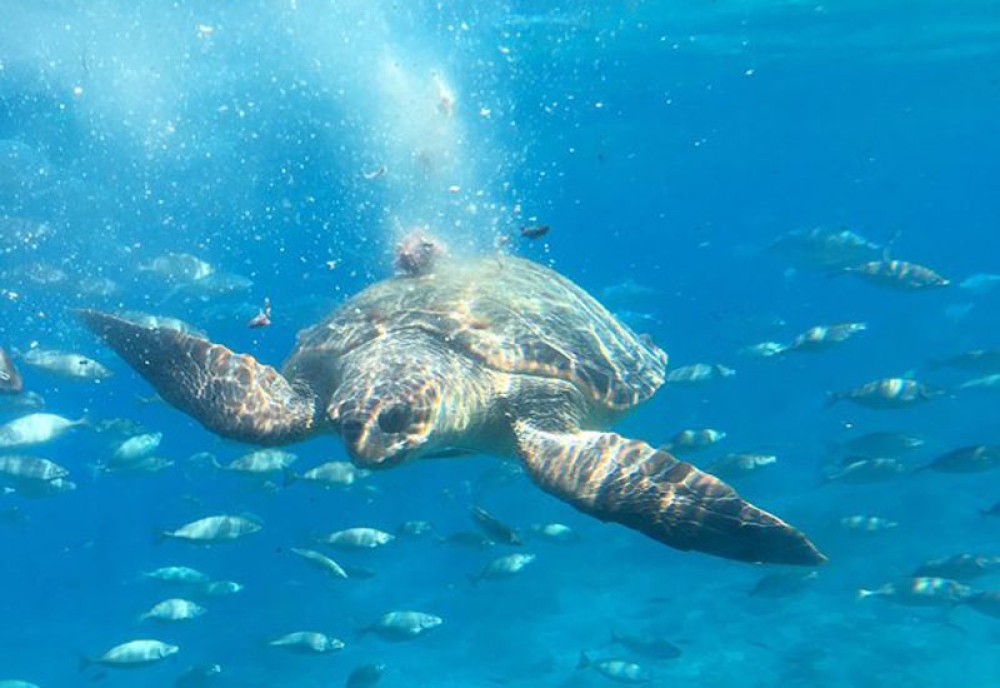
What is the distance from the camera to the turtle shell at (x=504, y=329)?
21.4 ft

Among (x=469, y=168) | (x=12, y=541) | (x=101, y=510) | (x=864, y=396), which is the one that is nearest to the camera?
(x=864, y=396)

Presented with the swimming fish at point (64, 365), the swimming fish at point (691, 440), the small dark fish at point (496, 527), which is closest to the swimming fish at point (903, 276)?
the swimming fish at point (691, 440)

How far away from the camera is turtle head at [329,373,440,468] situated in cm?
491

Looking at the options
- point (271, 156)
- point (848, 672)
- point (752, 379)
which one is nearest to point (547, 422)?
point (848, 672)

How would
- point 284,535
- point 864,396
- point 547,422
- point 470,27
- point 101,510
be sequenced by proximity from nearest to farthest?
point 547,422, point 864,396, point 470,27, point 284,535, point 101,510

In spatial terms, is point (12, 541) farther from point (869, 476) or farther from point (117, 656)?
point (869, 476)

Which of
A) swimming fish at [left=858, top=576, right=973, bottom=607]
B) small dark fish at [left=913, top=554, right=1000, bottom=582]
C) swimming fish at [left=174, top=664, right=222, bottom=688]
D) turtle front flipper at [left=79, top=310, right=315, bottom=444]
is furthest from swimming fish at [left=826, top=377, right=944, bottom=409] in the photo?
swimming fish at [left=174, top=664, right=222, bottom=688]

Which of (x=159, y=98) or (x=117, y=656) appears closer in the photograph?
(x=117, y=656)

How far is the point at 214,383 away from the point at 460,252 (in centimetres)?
848

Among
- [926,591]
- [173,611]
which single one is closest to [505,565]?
[173,611]

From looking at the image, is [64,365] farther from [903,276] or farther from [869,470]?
[903,276]

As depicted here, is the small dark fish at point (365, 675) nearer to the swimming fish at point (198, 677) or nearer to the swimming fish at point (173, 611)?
the swimming fish at point (173, 611)

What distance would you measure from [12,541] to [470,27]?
4402cm

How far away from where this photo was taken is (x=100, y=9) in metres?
15.6
